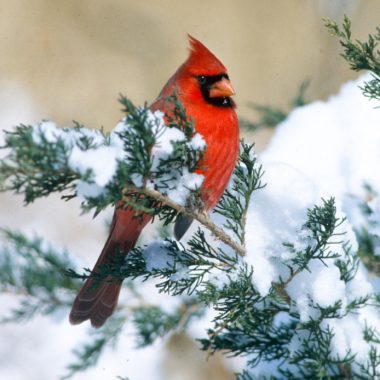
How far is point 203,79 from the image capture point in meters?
2.08

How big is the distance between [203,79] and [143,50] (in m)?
2.68

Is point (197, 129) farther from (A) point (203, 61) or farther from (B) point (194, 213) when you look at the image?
(B) point (194, 213)

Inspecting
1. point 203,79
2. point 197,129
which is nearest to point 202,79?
point 203,79

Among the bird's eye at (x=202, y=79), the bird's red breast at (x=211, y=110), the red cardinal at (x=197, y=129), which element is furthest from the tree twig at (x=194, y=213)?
the bird's eye at (x=202, y=79)

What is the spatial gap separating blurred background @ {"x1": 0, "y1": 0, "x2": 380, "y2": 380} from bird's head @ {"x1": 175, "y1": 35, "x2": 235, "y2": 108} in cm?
177

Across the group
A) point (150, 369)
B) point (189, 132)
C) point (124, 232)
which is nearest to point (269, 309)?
point (189, 132)

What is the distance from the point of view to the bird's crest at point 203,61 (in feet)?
6.88

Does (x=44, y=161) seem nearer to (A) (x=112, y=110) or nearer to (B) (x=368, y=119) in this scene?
(B) (x=368, y=119)

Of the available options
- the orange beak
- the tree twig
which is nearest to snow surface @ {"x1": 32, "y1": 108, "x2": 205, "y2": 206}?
the tree twig

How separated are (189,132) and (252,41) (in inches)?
148

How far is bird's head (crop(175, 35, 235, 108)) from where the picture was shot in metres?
2.03

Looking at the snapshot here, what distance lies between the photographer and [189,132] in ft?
4.04

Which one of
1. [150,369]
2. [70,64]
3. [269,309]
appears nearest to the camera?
[269,309]

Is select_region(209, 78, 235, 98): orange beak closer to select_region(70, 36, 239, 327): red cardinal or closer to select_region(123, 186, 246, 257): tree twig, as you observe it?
select_region(70, 36, 239, 327): red cardinal
